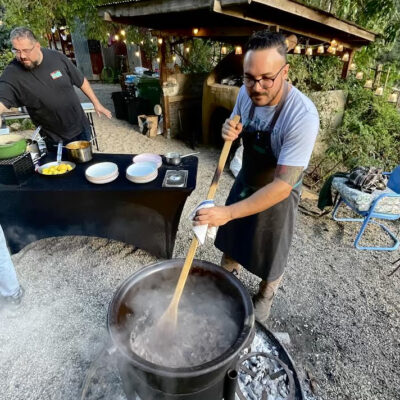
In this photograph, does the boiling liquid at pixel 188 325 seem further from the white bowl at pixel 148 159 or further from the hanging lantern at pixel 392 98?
the hanging lantern at pixel 392 98

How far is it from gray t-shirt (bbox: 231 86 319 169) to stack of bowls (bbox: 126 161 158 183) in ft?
4.62

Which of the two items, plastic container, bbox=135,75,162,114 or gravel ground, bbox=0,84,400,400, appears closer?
gravel ground, bbox=0,84,400,400

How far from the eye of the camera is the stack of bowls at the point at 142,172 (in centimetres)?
301

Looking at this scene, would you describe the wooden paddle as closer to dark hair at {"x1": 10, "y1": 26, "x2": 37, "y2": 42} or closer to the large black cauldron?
the large black cauldron

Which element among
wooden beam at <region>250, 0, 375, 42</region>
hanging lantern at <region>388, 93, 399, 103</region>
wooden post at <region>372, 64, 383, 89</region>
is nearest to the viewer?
wooden beam at <region>250, 0, 375, 42</region>

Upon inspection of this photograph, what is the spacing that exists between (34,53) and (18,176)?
5.90 feet

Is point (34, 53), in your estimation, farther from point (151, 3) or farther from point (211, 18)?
point (211, 18)

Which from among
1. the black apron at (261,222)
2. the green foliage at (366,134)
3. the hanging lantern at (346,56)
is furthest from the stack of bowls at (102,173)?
the hanging lantern at (346,56)

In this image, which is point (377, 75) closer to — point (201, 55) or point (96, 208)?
point (201, 55)

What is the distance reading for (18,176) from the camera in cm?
289

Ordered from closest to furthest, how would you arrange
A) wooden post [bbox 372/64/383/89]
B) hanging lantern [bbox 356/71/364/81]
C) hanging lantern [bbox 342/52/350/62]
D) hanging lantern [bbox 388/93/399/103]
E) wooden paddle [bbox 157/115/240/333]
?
wooden paddle [bbox 157/115/240/333]
hanging lantern [bbox 342/52/350/62]
hanging lantern [bbox 356/71/364/81]
wooden post [bbox 372/64/383/89]
hanging lantern [bbox 388/93/399/103]

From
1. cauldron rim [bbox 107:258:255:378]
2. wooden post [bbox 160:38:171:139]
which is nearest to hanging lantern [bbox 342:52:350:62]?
wooden post [bbox 160:38:171:139]

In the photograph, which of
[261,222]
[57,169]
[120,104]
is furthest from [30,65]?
[120,104]

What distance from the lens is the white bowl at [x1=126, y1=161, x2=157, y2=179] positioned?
306 cm
